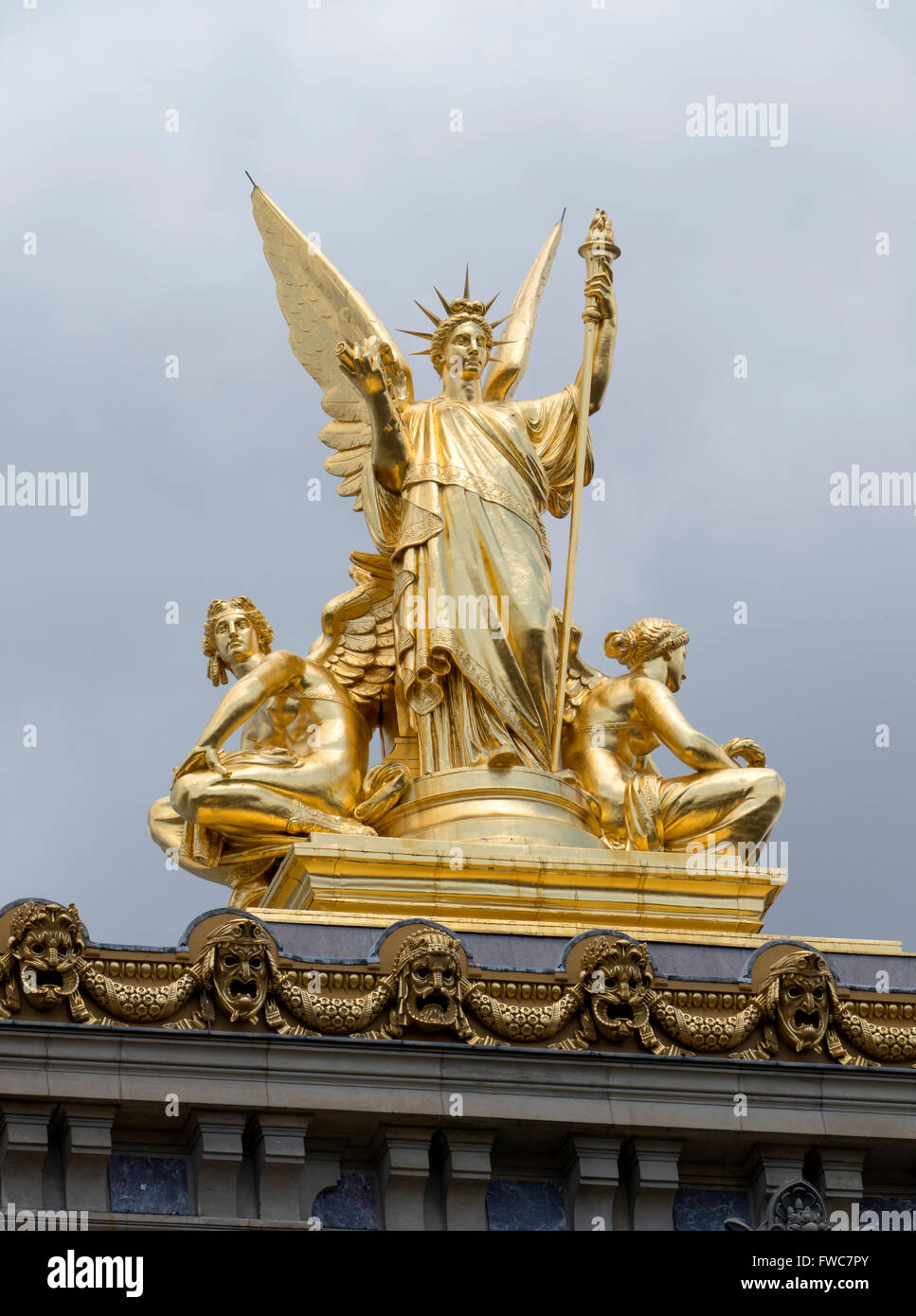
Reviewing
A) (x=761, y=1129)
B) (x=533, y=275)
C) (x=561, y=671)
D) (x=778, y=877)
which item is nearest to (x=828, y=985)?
(x=761, y=1129)

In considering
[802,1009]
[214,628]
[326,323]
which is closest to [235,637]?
[214,628]

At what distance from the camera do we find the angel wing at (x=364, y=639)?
84.3 ft

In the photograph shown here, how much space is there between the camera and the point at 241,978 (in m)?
18.8

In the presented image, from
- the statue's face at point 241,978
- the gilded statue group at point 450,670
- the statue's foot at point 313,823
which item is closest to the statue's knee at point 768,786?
the gilded statue group at point 450,670

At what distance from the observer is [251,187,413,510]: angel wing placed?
2741 cm

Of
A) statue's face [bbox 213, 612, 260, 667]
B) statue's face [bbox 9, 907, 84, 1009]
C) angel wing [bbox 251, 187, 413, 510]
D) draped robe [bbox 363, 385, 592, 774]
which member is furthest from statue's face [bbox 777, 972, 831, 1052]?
angel wing [bbox 251, 187, 413, 510]

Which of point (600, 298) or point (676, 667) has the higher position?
point (600, 298)

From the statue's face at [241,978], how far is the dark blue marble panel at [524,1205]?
6.56 ft

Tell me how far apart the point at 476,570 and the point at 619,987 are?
693 centimetres

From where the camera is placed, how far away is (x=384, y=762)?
2514cm

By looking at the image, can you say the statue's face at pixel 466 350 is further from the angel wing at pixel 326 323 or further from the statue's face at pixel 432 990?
the statue's face at pixel 432 990

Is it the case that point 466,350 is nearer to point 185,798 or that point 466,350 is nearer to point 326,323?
point 326,323
